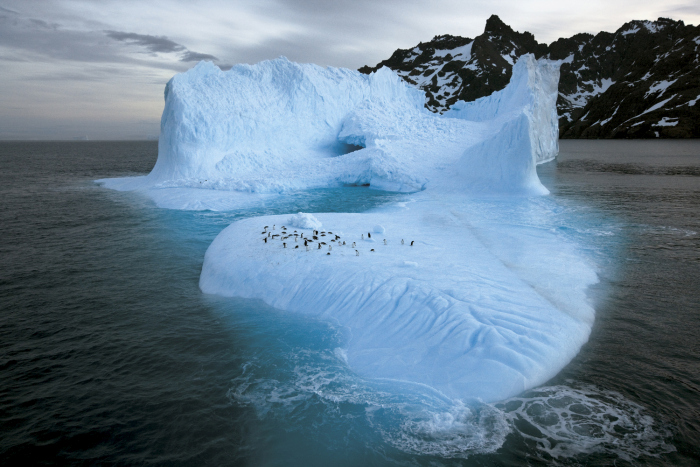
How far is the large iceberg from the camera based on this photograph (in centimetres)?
949

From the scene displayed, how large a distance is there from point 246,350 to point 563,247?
46.5 feet

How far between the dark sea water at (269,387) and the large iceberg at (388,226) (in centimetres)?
74

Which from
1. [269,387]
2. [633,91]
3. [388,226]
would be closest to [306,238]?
[388,226]

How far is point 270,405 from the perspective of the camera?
795 centimetres

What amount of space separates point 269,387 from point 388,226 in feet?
40.1

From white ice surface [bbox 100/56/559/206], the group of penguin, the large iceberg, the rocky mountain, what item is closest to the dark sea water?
the large iceberg

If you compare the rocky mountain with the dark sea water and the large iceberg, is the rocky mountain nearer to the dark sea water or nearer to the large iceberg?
the large iceberg

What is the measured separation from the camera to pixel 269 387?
27.9ft

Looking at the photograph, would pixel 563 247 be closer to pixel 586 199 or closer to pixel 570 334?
A: pixel 570 334

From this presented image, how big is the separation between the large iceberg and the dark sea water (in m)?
0.74

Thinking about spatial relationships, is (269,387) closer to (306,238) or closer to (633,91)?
(306,238)

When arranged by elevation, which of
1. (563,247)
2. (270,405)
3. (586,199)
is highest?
(586,199)

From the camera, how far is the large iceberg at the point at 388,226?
949cm

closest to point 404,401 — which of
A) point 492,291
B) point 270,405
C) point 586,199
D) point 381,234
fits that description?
point 270,405
